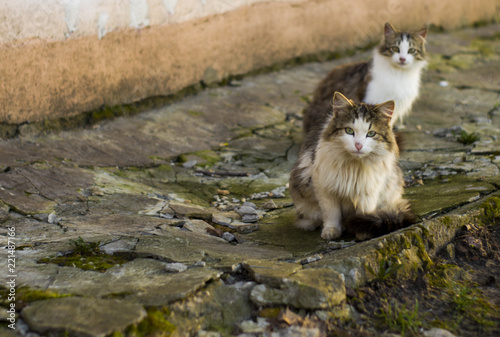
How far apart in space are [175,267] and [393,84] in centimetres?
355

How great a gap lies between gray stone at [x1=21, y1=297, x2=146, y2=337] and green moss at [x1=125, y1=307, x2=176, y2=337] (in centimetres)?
2

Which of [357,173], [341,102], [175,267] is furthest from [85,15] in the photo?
[175,267]

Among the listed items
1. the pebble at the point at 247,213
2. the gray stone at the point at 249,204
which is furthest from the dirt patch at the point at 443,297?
the gray stone at the point at 249,204

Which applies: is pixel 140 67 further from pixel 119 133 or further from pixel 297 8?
pixel 297 8

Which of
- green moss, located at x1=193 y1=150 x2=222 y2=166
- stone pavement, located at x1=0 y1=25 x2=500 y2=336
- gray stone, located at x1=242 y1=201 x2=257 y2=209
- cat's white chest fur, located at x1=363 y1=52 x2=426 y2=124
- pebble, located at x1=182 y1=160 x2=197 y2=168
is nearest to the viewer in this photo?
stone pavement, located at x1=0 y1=25 x2=500 y2=336

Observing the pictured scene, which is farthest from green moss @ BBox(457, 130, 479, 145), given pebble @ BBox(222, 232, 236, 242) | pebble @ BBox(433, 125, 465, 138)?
pebble @ BBox(222, 232, 236, 242)

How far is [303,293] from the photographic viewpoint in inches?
91.2

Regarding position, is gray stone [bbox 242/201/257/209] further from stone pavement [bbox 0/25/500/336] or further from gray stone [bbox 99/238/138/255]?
gray stone [bbox 99/238/138/255]

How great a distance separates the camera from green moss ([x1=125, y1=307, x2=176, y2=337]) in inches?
78.7

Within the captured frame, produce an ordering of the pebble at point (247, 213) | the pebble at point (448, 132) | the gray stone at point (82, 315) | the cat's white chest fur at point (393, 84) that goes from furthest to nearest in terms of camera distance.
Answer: the pebble at point (448, 132) < the cat's white chest fur at point (393, 84) < the pebble at point (247, 213) < the gray stone at point (82, 315)

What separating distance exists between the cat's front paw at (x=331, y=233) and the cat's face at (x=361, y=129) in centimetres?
45

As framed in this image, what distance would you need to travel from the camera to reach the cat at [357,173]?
3.04m

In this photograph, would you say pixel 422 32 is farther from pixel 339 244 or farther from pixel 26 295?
pixel 26 295

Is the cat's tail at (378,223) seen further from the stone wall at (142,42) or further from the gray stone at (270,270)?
the stone wall at (142,42)
